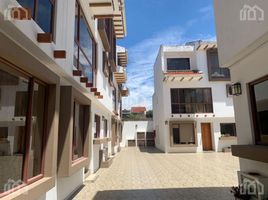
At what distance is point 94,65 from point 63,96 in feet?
12.8

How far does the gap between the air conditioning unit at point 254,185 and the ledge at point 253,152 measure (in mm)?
362

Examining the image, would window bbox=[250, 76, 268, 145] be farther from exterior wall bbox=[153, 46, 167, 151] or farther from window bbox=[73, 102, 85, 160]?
exterior wall bbox=[153, 46, 167, 151]

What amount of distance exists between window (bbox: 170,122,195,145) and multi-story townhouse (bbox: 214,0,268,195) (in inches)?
495

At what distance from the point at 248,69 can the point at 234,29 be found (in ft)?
2.94

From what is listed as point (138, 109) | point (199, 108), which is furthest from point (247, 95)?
point (138, 109)

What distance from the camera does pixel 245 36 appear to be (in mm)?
4180

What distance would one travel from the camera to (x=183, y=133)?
17.6 metres

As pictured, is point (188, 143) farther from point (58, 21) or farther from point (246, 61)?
point (58, 21)

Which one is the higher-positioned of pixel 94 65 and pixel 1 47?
pixel 94 65

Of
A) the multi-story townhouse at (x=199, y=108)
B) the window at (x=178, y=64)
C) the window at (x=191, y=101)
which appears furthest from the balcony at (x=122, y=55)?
the window at (x=191, y=101)

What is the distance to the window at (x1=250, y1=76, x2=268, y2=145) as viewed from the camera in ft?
13.7

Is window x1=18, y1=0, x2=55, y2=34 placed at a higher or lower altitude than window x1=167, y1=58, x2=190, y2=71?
lower

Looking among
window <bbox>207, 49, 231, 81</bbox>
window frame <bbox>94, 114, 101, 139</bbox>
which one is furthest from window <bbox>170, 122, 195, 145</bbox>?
window frame <bbox>94, 114, 101, 139</bbox>

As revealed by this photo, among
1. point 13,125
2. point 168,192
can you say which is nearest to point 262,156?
point 168,192
